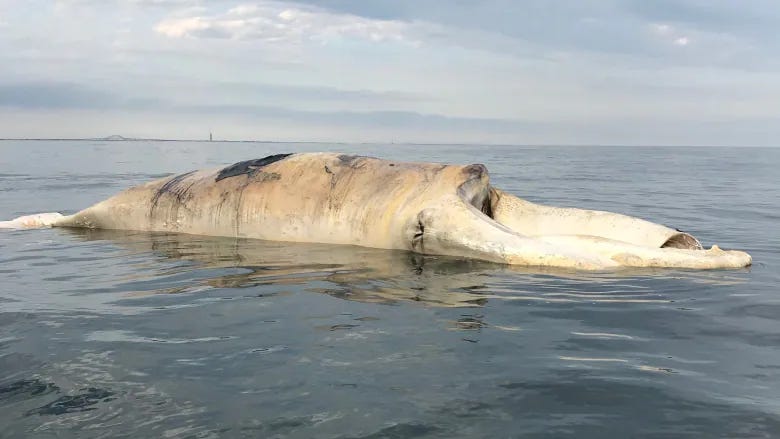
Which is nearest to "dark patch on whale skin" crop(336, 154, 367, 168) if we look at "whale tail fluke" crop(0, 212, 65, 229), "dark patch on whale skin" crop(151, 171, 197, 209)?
"dark patch on whale skin" crop(151, 171, 197, 209)

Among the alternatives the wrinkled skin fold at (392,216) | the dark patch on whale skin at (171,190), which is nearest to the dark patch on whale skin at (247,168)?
the wrinkled skin fold at (392,216)

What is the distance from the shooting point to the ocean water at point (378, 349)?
11.6 feet

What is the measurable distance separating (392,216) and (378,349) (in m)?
4.67

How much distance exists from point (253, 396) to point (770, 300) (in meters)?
4.99

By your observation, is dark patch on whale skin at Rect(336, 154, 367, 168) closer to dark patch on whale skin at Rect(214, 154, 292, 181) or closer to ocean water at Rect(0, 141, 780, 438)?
dark patch on whale skin at Rect(214, 154, 292, 181)

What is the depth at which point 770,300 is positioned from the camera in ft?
20.4

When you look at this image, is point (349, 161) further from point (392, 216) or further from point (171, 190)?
point (171, 190)

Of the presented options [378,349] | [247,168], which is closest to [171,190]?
[247,168]

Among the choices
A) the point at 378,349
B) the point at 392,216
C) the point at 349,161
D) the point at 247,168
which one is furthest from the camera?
the point at 247,168

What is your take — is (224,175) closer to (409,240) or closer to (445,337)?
(409,240)

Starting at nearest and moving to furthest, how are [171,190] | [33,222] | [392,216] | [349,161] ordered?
[392,216]
[349,161]
[171,190]
[33,222]

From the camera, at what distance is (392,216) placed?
923cm

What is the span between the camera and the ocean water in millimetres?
3541

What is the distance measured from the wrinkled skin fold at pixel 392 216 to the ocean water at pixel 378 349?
385 mm
